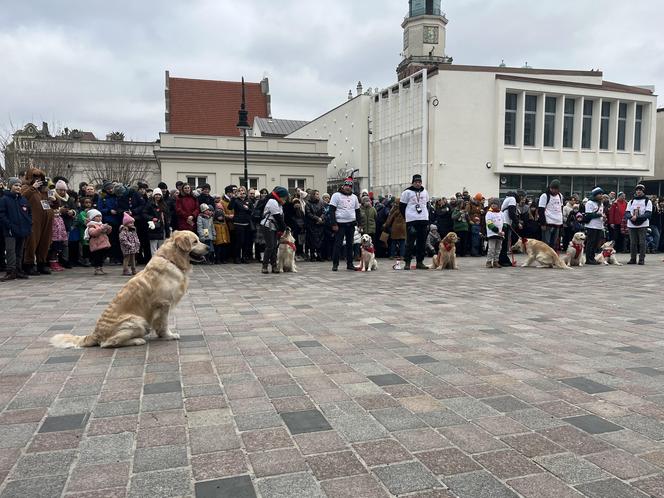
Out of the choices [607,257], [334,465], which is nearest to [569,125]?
[607,257]

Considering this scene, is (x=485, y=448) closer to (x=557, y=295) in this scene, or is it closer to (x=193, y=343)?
(x=193, y=343)

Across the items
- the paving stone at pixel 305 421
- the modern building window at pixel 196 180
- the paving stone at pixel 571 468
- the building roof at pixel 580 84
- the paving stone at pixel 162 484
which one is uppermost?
the building roof at pixel 580 84

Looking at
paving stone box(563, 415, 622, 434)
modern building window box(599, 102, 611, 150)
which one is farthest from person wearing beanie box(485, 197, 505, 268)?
modern building window box(599, 102, 611, 150)

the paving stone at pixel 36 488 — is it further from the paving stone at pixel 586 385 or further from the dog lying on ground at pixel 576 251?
the dog lying on ground at pixel 576 251

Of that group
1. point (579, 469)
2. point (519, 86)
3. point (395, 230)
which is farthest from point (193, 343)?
point (519, 86)

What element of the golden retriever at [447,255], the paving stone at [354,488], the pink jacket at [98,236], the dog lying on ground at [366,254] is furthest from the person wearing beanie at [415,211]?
the paving stone at [354,488]

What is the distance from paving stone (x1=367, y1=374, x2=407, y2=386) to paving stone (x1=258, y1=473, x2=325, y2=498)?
1.50m

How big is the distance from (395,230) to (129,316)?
11185 mm

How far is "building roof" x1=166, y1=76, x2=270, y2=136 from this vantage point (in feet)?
200

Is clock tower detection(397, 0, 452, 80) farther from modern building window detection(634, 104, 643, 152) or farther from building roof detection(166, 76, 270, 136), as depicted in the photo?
modern building window detection(634, 104, 643, 152)

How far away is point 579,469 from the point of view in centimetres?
259

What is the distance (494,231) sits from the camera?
13.1m

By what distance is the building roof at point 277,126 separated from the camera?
63.2m

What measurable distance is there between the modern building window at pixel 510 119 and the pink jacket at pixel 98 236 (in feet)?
101
